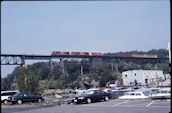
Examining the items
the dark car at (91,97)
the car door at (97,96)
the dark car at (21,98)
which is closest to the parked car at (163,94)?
the dark car at (91,97)

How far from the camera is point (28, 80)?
28.8 m

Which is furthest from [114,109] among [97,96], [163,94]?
[163,94]

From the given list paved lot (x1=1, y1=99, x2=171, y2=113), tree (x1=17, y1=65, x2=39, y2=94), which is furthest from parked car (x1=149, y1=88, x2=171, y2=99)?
tree (x1=17, y1=65, x2=39, y2=94)

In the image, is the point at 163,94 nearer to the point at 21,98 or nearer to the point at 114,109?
the point at 114,109

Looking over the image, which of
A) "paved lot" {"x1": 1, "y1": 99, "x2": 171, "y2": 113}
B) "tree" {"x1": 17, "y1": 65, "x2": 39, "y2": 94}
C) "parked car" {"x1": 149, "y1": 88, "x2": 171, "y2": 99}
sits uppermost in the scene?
"tree" {"x1": 17, "y1": 65, "x2": 39, "y2": 94}

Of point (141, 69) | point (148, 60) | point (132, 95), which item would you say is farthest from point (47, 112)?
point (148, 60)

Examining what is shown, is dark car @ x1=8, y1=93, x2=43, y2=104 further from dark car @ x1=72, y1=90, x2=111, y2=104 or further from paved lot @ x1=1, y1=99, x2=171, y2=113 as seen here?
paved lot @ x1=1, y1=99, x2=171, y2=113

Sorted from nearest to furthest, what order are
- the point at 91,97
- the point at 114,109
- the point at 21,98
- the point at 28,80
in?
the point at 114,109, the point at 91,97, the point at 21,98, the point at 28,80

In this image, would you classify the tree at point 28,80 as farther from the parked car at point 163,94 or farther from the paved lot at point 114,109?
the parked car at point 163,94

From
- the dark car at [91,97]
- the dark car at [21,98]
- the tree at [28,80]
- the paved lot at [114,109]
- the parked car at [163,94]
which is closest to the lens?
the paved lot at [114,109]

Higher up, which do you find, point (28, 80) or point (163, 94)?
point (28, 80)

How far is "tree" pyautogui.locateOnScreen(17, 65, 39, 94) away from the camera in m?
28.7

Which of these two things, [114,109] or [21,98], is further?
[21,98]

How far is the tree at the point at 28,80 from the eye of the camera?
28.7 m
